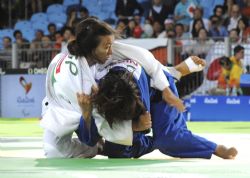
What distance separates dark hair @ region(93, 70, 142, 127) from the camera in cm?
434

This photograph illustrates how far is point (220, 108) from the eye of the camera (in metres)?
13.1

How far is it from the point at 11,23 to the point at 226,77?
8.08m

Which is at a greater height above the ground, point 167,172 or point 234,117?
point 167,172

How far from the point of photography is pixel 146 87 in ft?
15.2

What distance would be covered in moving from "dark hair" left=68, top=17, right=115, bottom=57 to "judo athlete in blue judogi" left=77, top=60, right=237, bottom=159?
19cm

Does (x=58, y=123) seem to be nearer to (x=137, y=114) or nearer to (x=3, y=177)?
(x=137, y=114)

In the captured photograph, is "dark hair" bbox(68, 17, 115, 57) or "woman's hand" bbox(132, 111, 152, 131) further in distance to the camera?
"dark hair" bbox(68, 17, 115, 57)

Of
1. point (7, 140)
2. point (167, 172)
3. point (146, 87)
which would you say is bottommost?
point (7, 140)

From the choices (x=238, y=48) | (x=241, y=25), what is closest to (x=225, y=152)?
(x=238, y=48)

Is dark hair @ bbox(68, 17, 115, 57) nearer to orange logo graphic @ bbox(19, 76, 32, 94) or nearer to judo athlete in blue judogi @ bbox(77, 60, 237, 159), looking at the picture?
judo athlete in blue judogi @ bbox(77, 60, 237, 159)

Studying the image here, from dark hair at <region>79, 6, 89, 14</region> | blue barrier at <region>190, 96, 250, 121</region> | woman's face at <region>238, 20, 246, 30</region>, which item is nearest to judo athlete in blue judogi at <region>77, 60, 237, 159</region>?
blue barrier at <region>190, 96, 250, 121</region>

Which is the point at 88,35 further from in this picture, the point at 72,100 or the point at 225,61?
the point at 225,61

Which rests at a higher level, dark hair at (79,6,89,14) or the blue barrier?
dark hair at (79,6,89,14)

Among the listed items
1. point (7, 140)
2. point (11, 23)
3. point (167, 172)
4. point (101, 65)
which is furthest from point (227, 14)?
point (167, 172)
